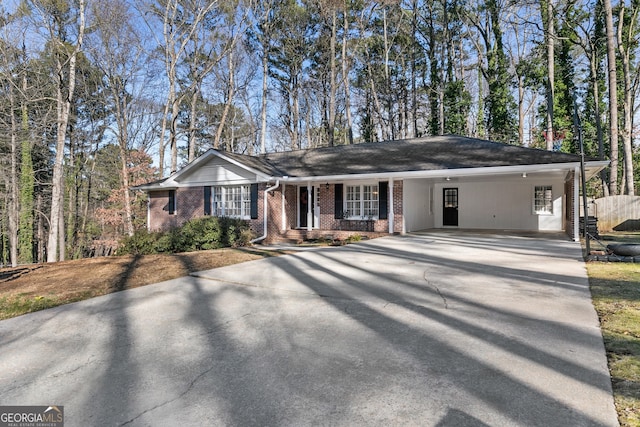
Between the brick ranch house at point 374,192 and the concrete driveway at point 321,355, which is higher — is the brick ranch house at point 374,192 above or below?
above

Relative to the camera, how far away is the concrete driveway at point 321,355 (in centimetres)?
218

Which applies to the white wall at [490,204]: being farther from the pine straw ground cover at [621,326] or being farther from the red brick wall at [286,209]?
the pine straw ground cover at [621,326]

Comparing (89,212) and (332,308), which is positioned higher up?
(89,212)

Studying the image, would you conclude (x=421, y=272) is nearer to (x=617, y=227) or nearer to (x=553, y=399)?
(x=553, y=399)

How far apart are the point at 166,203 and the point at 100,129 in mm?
12668

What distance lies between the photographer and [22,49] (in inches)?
586

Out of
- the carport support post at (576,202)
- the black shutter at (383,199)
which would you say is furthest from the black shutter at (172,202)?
the carport support post at (576,202)

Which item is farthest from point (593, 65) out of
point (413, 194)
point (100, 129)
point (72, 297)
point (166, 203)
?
point (100, 129)

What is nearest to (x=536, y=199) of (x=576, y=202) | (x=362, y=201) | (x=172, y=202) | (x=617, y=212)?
(x=617, y=212)

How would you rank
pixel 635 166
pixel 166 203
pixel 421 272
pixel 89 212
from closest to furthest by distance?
pixel 421 272 < pixel 166 203 < pixel 635 166 < pixel 89 212

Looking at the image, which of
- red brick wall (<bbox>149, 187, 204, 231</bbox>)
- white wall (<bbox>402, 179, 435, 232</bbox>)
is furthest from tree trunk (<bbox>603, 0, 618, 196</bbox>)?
red brick wall (<bbox>149, 187, 204, 231</bbox>)

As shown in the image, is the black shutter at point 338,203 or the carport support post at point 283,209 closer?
→ the black shutter at point 338,203

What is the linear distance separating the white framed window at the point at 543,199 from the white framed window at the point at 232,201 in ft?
37.7

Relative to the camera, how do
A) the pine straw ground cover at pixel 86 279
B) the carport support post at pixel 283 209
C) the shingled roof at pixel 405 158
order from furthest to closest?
the carport support post at pixel 283 209 < the shingled roof at pixel 405 158 < the pine straw ground cover at pixel 86 279
